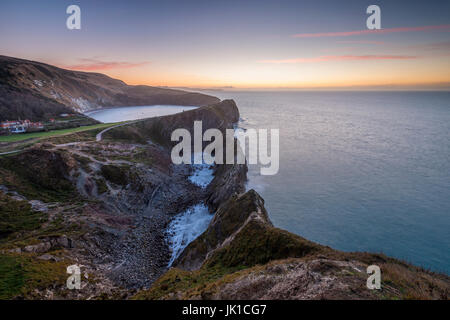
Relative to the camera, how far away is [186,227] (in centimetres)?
3241

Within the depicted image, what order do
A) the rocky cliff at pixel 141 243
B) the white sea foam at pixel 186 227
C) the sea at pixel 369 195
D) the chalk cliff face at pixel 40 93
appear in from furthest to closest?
the chalk cliff face at pixel 40 93 → the sea at pixel 369 195 → the white sea foam at pixel 186 227 → the rocky cliff at pixel 141 243

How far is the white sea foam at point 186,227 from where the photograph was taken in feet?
94.6

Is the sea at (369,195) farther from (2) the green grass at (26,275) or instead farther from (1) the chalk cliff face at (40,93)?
(1) the chalk cliff face at (40,93)

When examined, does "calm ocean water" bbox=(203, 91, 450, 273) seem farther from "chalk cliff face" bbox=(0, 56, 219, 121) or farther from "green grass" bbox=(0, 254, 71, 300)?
"chalk cliff face" bbox=(0, 56, 219, 121)

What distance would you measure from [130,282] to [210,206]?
58.2ft

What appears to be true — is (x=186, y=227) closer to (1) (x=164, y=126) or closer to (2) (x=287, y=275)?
(2) (x=287, y=275)

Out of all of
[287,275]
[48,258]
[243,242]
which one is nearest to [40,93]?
[48,258]

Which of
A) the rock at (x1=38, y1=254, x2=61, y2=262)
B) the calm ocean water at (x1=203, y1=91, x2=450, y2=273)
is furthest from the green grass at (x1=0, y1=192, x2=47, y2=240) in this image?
the calm ocean water at (x1=203, y1=91, x2=450, y2=273)

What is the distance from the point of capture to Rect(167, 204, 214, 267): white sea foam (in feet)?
94.6

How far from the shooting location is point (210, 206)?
36.9m

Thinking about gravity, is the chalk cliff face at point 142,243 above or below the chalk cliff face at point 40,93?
below

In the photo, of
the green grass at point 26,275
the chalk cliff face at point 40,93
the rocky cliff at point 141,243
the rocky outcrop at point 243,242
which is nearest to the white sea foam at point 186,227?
the rocky cliff at point 141,243
